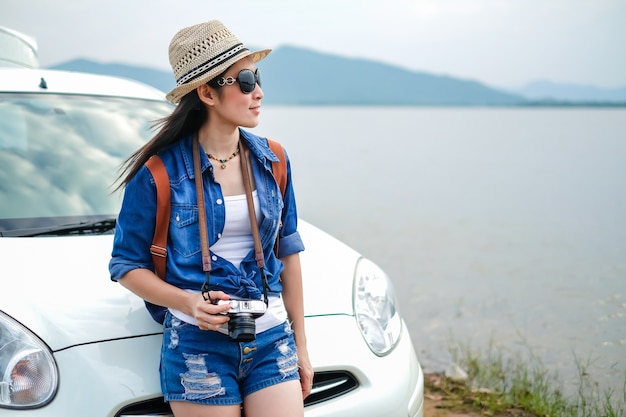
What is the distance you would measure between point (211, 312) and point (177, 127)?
63cm

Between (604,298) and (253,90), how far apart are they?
544 cm

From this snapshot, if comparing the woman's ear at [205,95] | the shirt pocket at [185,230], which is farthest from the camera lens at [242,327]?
the woman's ear at [205,95]

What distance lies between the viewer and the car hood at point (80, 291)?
232cm

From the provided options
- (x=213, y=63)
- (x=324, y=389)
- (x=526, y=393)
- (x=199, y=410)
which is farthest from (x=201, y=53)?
(x=526, y=393)

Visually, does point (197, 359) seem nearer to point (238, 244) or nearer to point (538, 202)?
point (238, 244)

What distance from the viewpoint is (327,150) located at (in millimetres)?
28859

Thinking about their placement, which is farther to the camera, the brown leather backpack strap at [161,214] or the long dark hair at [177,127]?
the long dark hair at [177,127]

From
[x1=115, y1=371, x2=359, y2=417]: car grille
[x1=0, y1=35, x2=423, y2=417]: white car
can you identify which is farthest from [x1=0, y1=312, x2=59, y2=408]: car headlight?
[x1=115, y1=371, x2=359, y2=417]: car grille

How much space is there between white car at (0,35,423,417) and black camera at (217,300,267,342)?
1.23ft

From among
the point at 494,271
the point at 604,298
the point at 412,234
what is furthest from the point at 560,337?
the point at 412,234

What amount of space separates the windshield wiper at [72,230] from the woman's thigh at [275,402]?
109cm

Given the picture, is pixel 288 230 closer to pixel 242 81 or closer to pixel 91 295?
pixel 242 81

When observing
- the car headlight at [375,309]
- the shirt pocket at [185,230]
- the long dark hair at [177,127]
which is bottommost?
the car headlight at [375,309]

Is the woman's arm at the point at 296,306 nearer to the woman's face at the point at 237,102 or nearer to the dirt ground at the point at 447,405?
the woman's face at the point at 237,102
